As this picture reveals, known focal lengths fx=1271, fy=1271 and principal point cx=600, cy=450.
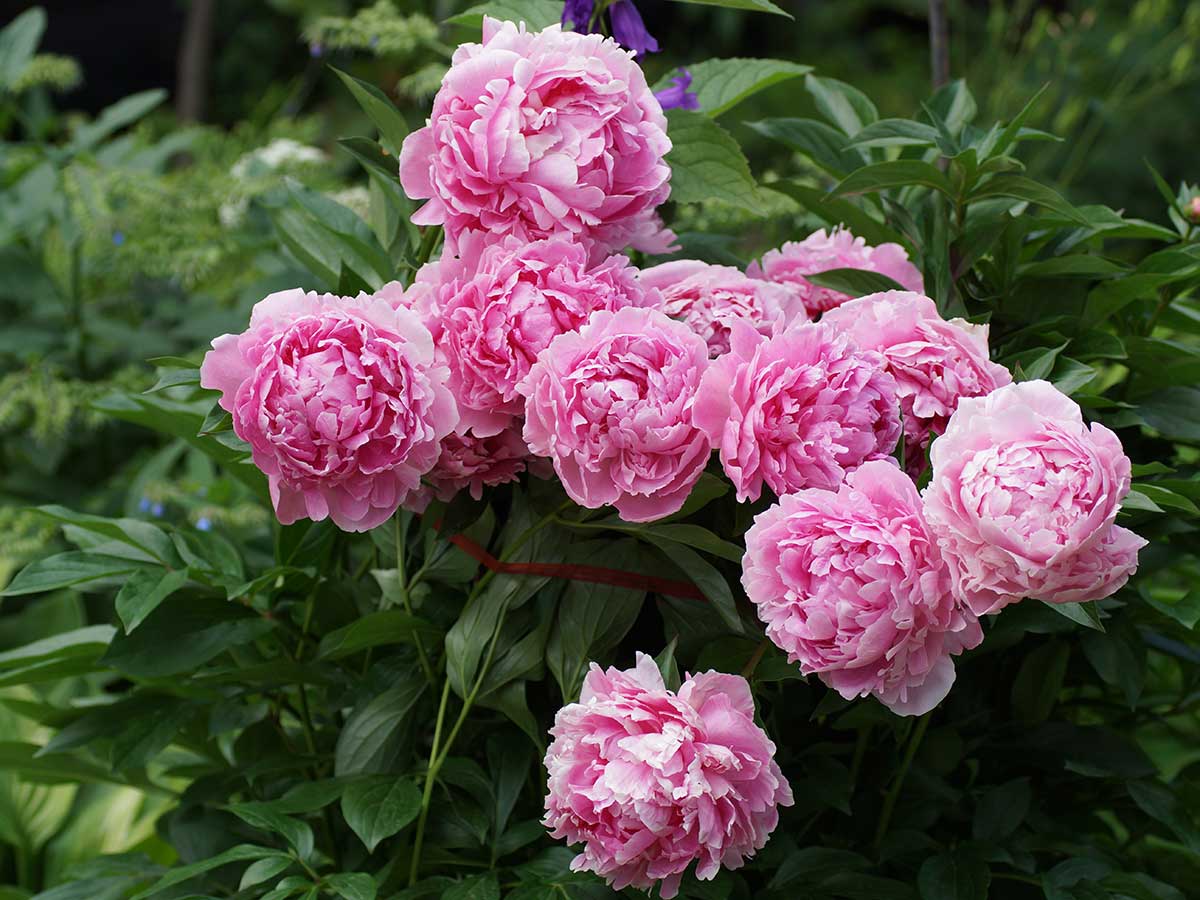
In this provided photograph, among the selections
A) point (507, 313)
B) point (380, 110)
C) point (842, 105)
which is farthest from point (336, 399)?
point (842, 105)

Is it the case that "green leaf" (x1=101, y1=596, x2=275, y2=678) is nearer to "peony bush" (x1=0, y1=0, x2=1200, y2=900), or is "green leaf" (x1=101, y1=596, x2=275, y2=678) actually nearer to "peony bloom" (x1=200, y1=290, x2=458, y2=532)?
"peony bush" (x1=0, y1=0, x2=1200, y2=900)

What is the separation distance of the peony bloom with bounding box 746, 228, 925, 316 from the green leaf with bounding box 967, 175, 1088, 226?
0.05 m

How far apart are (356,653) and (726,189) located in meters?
0.33

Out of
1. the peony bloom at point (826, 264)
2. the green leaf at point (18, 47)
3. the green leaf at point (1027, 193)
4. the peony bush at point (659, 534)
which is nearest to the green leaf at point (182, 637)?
the peony bush at point (659, 534)

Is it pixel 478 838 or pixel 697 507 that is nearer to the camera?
pixel 697 507

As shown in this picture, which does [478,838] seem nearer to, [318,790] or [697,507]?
[318,790]

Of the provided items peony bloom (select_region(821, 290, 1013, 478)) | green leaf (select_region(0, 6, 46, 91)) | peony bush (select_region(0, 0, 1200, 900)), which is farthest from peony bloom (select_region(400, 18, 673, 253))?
green leaf (select_region(0, 6, 46, 91))

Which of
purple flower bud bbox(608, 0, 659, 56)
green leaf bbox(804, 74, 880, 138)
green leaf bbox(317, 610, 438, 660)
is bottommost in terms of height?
green leaf bbox(317, 610, 438, 660)

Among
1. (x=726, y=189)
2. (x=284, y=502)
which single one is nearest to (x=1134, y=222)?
(x=726, y=189)

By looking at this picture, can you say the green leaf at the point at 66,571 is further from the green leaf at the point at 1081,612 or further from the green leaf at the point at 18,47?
the green leaf at the point at 18,47

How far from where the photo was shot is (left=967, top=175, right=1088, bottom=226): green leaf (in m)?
0.59

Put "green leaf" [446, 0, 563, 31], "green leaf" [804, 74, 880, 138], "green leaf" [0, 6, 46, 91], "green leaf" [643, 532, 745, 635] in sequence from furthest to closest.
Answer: "green leaf" [0, 6, 46, 91] < "green leaf" [804, 74, 880, 138] < "green leaf" [446, 0, 563, 31] < "green leaf" [643, 532, 745, 635]

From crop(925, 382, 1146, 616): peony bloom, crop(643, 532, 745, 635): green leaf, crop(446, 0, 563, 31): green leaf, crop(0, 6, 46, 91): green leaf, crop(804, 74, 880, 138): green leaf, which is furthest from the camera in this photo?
crop(0, 6, 46, 91): green leaf

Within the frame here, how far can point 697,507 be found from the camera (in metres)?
0.53
